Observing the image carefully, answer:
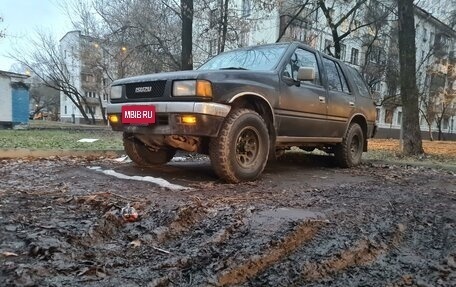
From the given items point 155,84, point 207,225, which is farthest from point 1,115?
point 207,225

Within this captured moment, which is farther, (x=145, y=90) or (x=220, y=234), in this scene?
(x=145, y=90)

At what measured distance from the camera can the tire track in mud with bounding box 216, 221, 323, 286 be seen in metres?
1.99

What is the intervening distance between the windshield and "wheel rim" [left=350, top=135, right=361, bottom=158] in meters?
2.47

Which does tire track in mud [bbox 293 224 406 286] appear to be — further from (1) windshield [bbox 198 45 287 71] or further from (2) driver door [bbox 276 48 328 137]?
(1) windshield [bbox 198 45 287 71]

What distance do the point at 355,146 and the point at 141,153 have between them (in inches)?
154

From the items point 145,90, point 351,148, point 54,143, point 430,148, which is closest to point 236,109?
point 145,90

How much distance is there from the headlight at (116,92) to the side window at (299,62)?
2129mm

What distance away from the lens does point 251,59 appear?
5461mm

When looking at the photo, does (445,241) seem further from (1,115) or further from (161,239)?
(1,115)

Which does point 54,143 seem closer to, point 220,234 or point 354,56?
point 220,234

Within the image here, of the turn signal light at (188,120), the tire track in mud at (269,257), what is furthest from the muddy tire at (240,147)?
the tire track in mud at (269,257)

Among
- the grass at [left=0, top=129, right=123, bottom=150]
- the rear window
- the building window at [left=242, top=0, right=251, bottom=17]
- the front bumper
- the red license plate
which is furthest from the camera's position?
the building window at [left=242, top=0, right=251, bottom=17]

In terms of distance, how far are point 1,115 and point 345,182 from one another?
809 inches

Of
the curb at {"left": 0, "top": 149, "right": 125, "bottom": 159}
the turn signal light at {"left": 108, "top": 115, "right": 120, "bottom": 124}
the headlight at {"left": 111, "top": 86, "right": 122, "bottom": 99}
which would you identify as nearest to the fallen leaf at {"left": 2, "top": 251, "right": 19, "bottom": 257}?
the turn signal light at {"left": 108, "top": 115, "right": 120, "bottom": 124}
